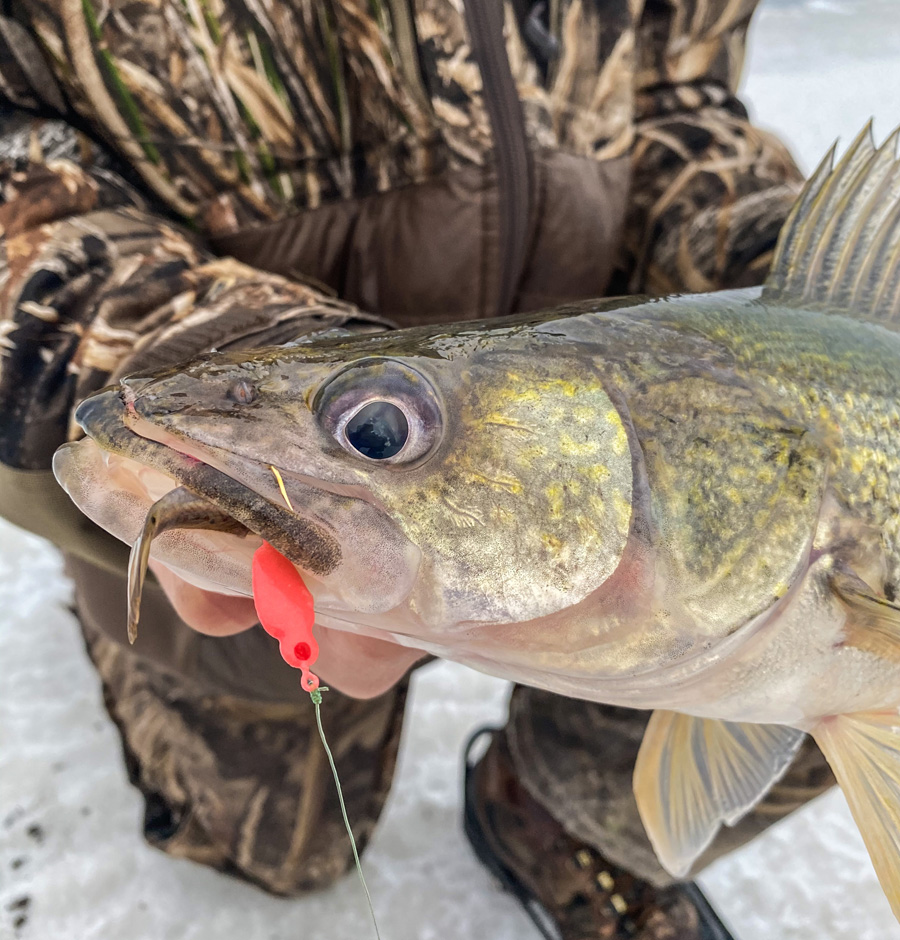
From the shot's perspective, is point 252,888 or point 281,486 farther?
point 252,888

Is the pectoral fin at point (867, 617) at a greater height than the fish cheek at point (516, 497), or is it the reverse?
the fish cheek at point (516, 497)

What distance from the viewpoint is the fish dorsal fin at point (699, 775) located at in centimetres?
104

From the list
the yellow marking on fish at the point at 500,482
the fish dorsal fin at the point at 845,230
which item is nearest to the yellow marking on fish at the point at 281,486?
the yellow marking on fish at the point at 500,482

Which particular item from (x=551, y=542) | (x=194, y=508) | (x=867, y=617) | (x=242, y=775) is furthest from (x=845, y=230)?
(x=242, y=775)

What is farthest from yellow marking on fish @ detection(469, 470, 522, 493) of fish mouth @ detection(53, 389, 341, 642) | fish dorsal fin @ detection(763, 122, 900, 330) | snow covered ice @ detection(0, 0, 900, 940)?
snow covered ice @ detection(0, 0, 900, 940)

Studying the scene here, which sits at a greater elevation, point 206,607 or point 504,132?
point 504,132

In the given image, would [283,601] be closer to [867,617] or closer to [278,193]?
[867,617]

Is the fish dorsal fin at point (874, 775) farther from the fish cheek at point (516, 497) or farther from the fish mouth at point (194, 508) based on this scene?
the fish mouth at point (194, 508)

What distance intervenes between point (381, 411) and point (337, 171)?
0.88 meters

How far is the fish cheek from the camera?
0.63 metres

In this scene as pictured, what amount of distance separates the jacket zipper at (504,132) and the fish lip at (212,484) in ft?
2.78

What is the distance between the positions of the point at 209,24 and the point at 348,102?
259 millimetres

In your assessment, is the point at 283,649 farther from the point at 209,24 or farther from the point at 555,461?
the point at 209,24

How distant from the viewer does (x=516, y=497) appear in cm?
65
